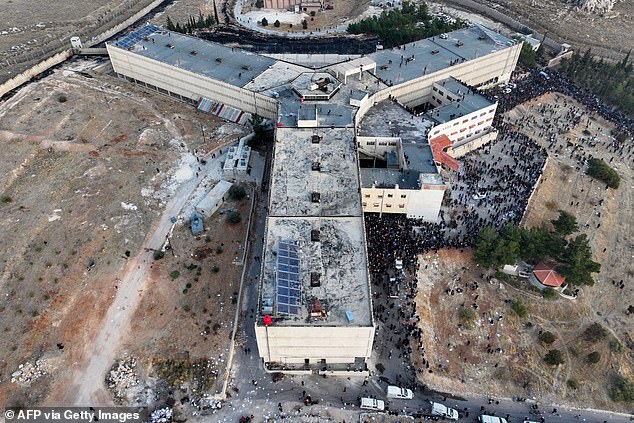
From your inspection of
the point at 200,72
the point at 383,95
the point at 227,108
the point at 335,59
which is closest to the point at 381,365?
the point at 383,95

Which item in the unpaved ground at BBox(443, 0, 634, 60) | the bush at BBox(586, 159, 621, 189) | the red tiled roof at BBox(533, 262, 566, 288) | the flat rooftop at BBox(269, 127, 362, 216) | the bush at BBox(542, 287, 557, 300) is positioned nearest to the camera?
the flat rooftop at BBox(269, 127, 362, 216)

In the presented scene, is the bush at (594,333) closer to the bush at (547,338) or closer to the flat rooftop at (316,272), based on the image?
the bush at (547,338)

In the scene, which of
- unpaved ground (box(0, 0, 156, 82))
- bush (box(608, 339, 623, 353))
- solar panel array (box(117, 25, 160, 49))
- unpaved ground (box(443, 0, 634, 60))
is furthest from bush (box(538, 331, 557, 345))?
unpaved ground (box(0, 0, 156, 82))

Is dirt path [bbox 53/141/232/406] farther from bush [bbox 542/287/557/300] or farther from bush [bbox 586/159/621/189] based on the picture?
bush [bbox 586/159/621/189]

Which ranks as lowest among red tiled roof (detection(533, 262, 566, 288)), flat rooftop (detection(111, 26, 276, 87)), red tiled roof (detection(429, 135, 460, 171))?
red tiled roof (detection(533, 262, 566, 288))

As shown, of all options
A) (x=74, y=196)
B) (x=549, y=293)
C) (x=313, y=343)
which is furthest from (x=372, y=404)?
(x=74, y=196)

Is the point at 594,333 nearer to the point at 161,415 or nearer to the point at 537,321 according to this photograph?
the point at 537,321

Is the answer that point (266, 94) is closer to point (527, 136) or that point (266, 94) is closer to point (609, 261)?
point (527, 136)

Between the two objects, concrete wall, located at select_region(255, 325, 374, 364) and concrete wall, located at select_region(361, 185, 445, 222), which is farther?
concrete wall, located at select_region(361, 185, 445, 222)
